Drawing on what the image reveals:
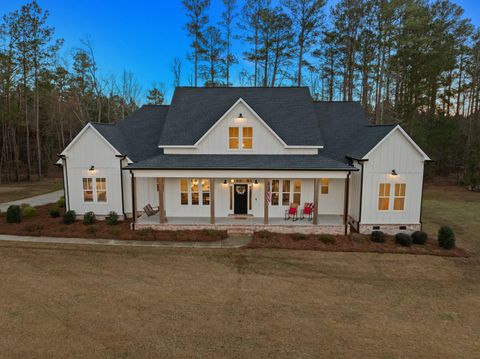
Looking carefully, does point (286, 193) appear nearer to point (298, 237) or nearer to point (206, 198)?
point (298, 237)

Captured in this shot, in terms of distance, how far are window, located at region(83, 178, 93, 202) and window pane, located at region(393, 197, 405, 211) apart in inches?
702

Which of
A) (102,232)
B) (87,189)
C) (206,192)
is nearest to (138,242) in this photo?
(102,232)

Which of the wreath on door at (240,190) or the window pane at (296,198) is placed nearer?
the wreath on door at (240,190)

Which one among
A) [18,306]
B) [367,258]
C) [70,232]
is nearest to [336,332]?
[367,258]

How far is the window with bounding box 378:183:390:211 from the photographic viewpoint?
1459 cm

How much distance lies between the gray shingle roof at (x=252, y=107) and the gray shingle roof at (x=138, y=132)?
1.61 m

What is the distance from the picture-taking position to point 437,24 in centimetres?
2827

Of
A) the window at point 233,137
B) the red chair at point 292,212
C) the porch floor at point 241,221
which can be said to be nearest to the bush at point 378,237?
the porch floor at point 241,221

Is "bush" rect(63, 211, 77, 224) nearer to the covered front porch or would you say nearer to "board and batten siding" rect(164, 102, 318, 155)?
the covered front porch

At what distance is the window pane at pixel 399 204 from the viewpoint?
14688 mm

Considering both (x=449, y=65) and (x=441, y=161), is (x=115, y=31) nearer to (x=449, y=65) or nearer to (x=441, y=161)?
(x=449, y=65)

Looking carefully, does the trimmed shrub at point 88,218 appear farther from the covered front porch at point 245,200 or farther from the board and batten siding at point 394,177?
the board and batten siding at point 394,177

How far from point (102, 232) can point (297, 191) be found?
439 inches

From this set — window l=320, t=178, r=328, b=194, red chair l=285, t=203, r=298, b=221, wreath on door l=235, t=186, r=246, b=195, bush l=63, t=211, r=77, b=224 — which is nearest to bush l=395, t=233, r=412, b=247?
window l=320, t=178, r=328, b=194
